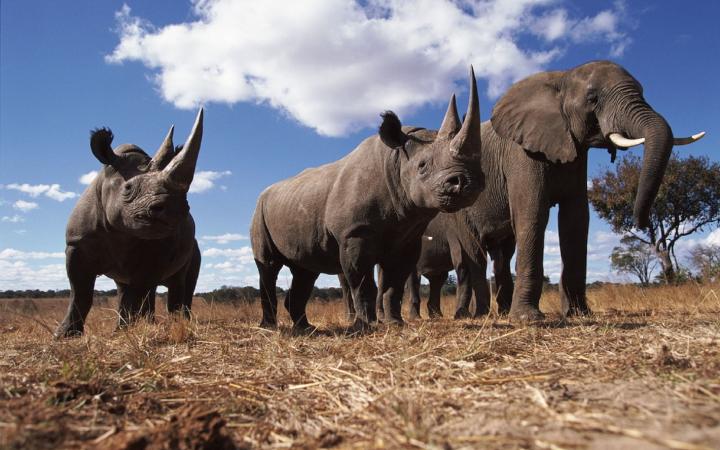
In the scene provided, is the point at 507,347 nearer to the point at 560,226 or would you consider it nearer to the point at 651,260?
the point at 560,226

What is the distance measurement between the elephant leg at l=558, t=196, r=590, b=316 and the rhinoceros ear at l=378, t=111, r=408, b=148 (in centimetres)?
233

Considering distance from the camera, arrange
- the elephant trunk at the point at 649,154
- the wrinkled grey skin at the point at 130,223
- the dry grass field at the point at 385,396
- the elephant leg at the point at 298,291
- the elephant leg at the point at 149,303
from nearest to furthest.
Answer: the dry grass field at the point at 385,396 < the elephant trunk at the point at 649,154 < the wrinkled grey skin at the point at 130,223 < the elephant leg at the point at 149,303 < the elephant leg at the point at 298,291

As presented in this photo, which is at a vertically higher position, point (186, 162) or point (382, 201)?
point (186, 162)

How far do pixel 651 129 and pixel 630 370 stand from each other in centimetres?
374

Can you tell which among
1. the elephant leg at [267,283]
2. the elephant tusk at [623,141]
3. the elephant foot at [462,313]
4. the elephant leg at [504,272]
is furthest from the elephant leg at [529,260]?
the elephant leg at [267,283]

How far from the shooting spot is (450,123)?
5.32 m

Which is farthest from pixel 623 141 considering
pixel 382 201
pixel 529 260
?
pixel 382 201

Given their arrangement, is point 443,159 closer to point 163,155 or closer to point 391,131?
point 391,131

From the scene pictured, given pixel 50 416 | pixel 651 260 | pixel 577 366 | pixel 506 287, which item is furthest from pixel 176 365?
pixel 651 260

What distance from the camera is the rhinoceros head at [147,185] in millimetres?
5121

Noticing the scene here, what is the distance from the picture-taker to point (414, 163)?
5316mm

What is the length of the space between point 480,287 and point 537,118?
261 centimetres

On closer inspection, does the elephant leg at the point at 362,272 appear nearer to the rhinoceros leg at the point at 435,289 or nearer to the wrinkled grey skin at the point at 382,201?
the wrinkled grey skin at the point at 382,201

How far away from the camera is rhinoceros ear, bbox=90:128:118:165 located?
565 centimetres
